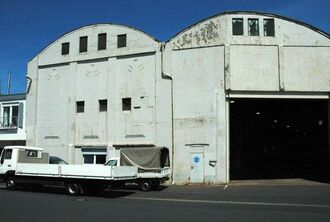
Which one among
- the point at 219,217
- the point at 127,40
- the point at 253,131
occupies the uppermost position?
the point at 127,40

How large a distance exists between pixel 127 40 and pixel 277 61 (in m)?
11.2

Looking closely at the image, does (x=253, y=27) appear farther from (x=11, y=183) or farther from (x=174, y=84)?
(x=11, y=183)

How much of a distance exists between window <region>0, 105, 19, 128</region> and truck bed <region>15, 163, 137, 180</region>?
51.3 ft

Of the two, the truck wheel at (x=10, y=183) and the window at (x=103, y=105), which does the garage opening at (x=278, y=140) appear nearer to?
the window at (x=103, y=105)

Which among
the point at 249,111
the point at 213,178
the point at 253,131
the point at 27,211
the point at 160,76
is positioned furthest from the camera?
the point at 253,131

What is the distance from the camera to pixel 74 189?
2236 centimetres

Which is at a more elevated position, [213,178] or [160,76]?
[160,76]

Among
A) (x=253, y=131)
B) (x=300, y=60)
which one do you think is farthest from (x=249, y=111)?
(x=300, y=60)

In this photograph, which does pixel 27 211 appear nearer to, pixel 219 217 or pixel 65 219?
pixel 65 219

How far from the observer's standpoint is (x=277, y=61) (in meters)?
30.7

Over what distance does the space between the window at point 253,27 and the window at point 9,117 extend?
21334 mm

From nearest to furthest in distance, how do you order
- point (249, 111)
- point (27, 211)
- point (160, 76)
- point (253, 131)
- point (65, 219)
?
point (65, 219), point (27, 211), point (160, 76), point (249, 111), point (253, 131)

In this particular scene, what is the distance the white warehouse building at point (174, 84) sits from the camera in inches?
1205

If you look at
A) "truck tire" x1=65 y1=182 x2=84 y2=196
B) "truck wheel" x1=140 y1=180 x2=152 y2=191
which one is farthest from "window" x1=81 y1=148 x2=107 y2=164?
"truck tire" x1=65 y1=182 x2=84 y2=196
